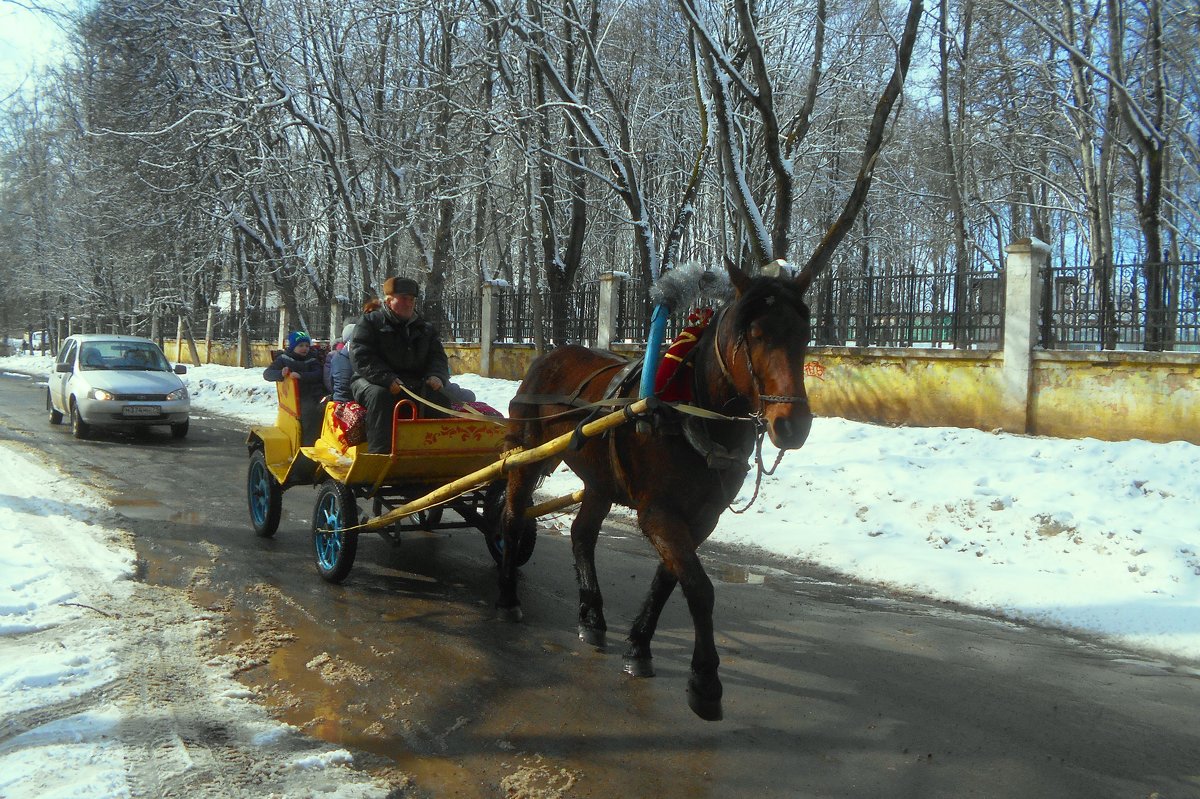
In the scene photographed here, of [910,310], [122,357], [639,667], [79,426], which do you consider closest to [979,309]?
[910,310]

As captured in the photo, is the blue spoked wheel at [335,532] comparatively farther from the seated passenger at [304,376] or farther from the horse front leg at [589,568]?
the horse front leg at [589,568]

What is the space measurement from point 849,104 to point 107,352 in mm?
15752

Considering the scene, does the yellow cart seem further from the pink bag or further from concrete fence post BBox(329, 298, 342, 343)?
concrete fence post BBox(329, 298, 342, 343)

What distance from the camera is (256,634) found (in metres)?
5.13

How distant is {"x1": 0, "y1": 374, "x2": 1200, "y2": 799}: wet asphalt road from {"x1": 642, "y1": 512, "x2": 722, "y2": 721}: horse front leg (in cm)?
16

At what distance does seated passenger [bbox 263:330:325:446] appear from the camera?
729 centimetres

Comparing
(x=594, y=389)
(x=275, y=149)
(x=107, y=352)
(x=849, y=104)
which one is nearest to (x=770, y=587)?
(x=594, y=389)

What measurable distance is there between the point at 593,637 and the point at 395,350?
9.06ft

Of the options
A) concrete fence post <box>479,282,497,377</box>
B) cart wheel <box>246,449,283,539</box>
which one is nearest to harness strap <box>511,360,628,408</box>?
cart wheel <box>246,449,283,539</box>

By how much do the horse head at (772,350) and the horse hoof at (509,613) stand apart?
7.60 ft

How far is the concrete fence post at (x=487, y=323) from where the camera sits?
20109 millimetres

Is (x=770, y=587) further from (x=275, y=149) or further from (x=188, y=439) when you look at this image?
(x=275, y=149)

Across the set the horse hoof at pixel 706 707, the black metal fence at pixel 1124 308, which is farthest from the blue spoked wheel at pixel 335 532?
the black metal fence at pixel 1124 308

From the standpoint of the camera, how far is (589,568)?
17.4 feet
